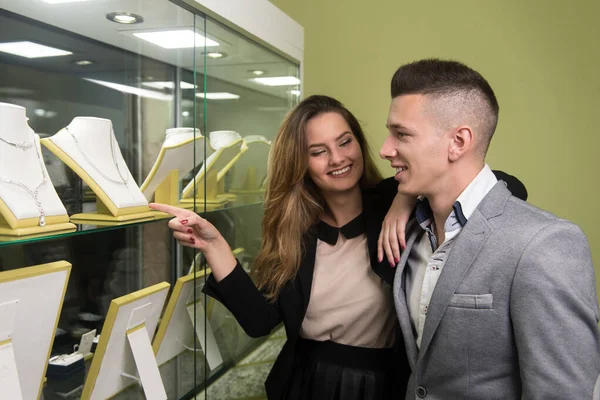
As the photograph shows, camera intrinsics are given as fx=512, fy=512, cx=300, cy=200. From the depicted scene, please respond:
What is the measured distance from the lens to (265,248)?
175 centimetres

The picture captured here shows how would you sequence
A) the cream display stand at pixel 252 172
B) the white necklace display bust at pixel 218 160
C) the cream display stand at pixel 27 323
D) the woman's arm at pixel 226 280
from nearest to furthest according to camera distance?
1. the cream display stand at pixel 27 323
2. the woman's arm at pixel 226 280
3. the white necklace display bust at pixel 218 160
4. the cream display stand at pixel 252 172

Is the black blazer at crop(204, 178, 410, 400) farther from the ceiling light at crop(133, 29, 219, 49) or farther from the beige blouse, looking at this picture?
the ceiling light at crop(133, 29, 219, 49)

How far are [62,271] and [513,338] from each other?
97 centimetres

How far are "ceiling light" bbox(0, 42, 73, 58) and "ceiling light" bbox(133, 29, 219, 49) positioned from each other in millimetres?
231

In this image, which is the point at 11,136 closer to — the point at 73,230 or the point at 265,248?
the point at 73,230

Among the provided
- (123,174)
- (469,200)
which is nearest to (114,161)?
(123,174)

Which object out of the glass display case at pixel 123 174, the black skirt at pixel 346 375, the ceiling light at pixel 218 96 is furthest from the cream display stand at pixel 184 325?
the ceiling light at pixel 218 96

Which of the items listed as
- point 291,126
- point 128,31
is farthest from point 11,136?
point 291,126

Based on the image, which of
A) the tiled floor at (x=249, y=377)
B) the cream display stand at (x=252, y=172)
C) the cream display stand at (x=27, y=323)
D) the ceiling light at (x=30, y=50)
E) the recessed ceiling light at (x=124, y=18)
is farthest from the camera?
the cream display stand at (x=252, y=172)

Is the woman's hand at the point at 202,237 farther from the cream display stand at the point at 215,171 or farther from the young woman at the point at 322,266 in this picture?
the cream display stand at the point at 215,171

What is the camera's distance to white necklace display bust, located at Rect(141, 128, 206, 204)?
1456 mm

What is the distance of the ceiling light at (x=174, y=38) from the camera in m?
1.49

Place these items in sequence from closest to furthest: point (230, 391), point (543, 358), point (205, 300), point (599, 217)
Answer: point (543, 358) < point (205, 300) < point (230, 391) < point (599, 217)

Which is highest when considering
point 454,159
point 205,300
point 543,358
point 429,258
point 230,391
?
point 454,159
